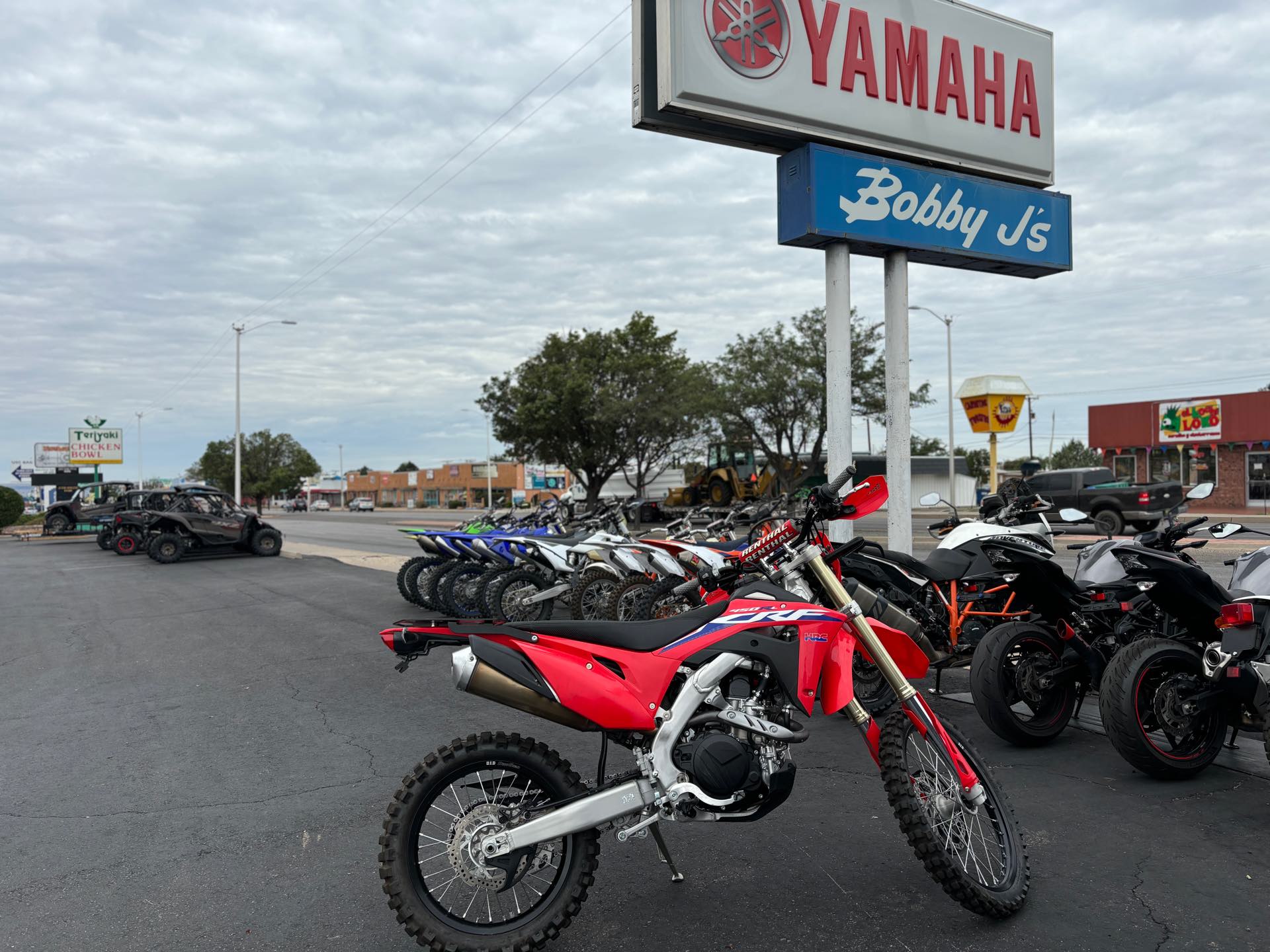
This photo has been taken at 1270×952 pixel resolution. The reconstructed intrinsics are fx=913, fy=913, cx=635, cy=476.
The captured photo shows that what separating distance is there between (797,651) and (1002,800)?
3.45 ft

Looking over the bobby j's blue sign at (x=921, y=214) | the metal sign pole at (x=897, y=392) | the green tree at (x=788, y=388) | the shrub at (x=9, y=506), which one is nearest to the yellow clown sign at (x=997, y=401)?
the green tree at (x=788, y=388)

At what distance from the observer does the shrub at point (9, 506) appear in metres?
38.3

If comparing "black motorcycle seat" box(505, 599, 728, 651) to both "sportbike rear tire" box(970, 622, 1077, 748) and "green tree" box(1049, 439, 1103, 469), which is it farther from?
"green tree" box(1049, 439, 1103, 469)

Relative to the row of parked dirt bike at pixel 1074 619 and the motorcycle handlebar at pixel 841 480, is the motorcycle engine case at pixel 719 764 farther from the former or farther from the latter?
the motorcycle handlebar at pixel 841 480

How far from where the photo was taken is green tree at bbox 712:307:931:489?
33.9 metres

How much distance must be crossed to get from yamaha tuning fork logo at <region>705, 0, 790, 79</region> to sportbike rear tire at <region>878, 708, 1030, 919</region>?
8091mm

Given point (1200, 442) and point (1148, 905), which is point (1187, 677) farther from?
point (1200, 442)

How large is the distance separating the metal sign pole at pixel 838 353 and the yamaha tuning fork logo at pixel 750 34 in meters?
2.04

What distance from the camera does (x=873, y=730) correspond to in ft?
11.3

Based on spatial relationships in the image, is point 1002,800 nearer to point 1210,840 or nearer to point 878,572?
point 1210,840

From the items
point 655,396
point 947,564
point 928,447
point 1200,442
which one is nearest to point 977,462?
point 928,447

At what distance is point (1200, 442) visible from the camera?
3978 centimetres

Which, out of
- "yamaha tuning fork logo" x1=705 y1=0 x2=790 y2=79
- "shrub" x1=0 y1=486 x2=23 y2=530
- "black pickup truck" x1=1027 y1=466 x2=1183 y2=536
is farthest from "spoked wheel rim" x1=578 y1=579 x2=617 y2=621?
"shrub" x1=0 y1=486 x2=23 y2=530

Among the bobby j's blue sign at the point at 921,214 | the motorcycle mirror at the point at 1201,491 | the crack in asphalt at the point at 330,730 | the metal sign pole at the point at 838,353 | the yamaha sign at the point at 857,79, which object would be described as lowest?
the crack in asphalt at the point at 330,730
